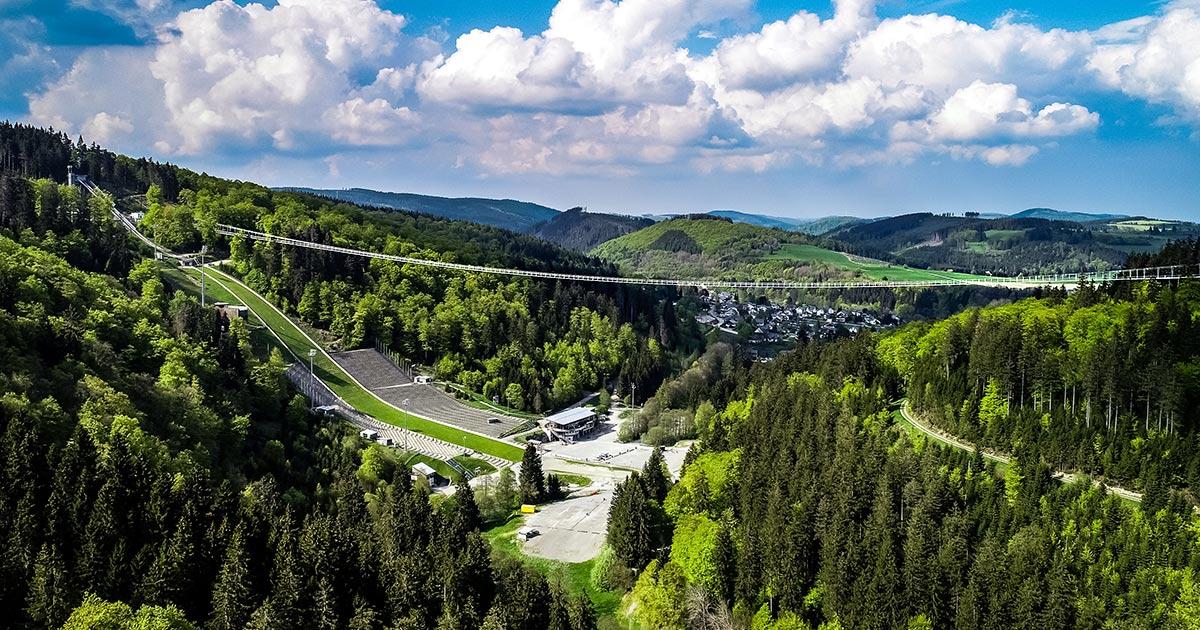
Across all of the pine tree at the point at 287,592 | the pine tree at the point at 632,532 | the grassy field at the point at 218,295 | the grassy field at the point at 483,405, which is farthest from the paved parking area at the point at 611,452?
the pine tree at the point at 287,592

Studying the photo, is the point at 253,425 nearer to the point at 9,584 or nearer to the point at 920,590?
the point at 9,584

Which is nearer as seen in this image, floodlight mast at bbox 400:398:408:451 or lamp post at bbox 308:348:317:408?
floodlight mast at bbox 400:398:408:451

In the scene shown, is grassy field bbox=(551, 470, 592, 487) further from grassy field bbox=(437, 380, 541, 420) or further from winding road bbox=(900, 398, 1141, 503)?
winding road bbox=(900, 398, 1141, 503)

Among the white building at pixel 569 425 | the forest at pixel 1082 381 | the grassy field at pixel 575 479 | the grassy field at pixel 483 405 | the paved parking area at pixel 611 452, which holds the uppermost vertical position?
the forest at pixel 1082 381

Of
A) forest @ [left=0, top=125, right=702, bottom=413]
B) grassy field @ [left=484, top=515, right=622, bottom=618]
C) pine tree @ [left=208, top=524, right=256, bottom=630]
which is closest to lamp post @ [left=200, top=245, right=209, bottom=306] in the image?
forest @ [left=0, top=125, right=702, bottom=413]

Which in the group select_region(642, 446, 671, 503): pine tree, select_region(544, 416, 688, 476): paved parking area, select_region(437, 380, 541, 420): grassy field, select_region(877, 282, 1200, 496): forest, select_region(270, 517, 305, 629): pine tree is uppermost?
select_region(877, 282, 1200, 496): forest

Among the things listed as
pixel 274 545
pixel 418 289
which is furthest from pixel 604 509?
pixel 418 289

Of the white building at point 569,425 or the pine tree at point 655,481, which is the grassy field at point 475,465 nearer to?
the white building at point 569,425
